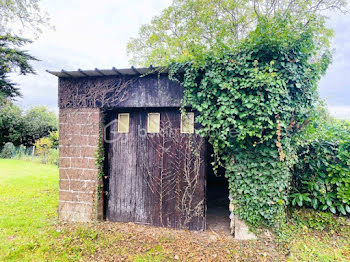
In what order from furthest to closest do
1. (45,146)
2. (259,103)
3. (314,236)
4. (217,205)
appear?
(45,146), (217,205), (314,236), (259,103)

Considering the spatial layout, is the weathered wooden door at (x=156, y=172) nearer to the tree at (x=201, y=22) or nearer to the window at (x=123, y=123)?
the window at (x=123, y=123)

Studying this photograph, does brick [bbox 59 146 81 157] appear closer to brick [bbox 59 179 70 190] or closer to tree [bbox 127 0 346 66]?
brick [bbox 59 179 70 190]

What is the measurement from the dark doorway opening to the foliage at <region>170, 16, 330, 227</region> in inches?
27.3

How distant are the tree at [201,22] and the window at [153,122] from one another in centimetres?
366

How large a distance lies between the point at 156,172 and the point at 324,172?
3368 mm

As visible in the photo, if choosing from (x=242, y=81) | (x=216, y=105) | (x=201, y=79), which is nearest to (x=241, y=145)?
(x=216, y=105)

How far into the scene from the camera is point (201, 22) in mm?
8828

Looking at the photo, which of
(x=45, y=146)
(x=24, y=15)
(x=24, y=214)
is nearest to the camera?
(x=24, y=214)

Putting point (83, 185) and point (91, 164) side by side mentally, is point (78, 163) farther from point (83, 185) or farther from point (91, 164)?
point (83, 185)

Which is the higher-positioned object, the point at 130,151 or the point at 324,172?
the point at 130,151

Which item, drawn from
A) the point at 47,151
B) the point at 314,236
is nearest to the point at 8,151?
the point at 47,151

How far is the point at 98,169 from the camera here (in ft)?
13.1

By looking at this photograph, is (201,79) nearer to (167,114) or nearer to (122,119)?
(167,114)

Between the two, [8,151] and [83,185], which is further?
[8,151]
